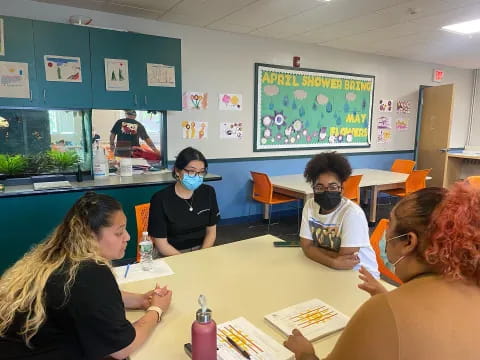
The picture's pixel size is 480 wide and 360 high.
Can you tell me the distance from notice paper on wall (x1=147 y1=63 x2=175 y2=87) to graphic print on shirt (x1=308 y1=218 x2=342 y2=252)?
241 cm

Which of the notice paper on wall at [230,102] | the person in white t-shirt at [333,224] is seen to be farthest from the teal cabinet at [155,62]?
the person in white t-shirt at [333,224]

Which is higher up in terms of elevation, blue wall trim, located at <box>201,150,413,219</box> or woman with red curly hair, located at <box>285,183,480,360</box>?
woman with red curly hair, located at <box>285,183,480,360</box>

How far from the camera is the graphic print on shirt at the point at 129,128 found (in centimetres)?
395

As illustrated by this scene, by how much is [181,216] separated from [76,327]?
3.97 feet

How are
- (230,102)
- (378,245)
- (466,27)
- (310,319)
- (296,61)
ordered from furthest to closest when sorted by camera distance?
1. (296,61)
2. (230,102)
3. (466,27)
4. (378,245)
5. (310,319)

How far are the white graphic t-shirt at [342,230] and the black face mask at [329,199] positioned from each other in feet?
0.09

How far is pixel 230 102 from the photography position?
4.56 meters

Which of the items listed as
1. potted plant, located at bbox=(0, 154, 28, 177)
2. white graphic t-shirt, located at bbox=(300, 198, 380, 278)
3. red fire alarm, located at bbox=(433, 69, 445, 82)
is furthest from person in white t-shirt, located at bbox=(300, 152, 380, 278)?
red fire alarm, located at bbox=(433, 69, 445, 82)

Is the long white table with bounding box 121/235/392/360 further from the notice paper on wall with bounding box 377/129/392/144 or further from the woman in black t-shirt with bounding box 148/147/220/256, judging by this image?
the notice paper on wall with bounding box 377/129/392/144

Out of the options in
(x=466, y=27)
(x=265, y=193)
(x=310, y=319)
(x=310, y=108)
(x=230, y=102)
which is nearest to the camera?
(x=310, y=319)

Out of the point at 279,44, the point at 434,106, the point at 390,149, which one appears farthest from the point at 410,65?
the point at 279,44

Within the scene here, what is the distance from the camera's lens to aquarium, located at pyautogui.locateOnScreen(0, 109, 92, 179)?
3.30m

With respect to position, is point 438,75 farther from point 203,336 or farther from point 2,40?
point 203,336

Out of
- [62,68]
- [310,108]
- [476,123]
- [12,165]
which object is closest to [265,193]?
[310,108]
